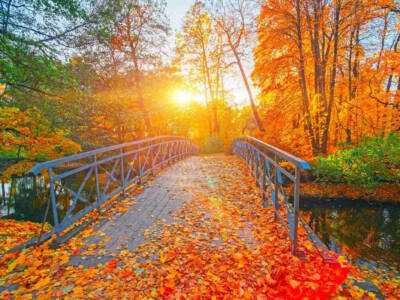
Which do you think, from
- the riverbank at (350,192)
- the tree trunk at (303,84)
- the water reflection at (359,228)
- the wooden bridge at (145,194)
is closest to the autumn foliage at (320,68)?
the tree trunk at (303,84)

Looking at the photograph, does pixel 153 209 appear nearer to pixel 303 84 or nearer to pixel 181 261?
pixel 181 261

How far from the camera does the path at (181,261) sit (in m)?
2.33

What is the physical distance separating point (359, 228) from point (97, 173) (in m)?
7.89

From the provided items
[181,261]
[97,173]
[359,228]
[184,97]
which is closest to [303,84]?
[359,228]

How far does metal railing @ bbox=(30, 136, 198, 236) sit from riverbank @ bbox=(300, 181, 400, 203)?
6.76 m

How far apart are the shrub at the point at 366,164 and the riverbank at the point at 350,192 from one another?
11.1 inches

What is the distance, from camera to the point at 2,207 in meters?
10.6

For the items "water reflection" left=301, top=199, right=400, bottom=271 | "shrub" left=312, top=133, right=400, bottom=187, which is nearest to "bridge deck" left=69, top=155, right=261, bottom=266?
"water reflection" left=301, top=199, right=400, bottom=271

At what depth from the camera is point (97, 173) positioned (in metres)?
4.07

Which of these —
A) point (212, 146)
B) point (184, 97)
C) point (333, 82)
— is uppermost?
point (184, 97)

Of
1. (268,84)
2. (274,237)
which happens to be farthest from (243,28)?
(274,237)

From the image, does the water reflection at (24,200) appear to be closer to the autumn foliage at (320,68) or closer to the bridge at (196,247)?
the bridge at (196,247)

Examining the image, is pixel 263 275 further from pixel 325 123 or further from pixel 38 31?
pixel 325 123

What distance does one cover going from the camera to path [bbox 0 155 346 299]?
2330mm
